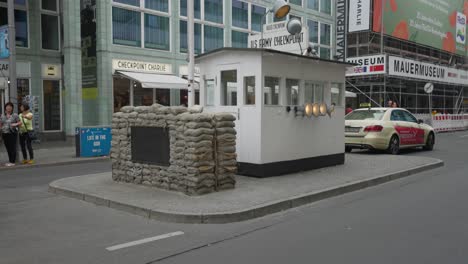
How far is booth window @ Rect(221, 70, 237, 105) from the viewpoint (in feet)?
33.0

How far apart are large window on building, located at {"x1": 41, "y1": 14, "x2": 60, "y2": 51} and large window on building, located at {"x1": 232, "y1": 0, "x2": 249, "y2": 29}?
1016 centimetres

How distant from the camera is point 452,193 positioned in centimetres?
859

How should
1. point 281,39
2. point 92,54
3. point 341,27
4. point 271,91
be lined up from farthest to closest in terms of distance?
point 341,27 → point 92,54 → point 281,39 → point 271,91

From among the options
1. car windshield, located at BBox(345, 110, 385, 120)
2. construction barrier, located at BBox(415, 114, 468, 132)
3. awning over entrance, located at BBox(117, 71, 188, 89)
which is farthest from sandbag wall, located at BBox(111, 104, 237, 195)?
construction barrier, located at BBox(415, 114, 468, 132)

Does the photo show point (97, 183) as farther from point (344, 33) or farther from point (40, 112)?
point (344, 33)

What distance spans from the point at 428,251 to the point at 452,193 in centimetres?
391

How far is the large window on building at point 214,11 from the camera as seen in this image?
83.7ft

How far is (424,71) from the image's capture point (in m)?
31.4

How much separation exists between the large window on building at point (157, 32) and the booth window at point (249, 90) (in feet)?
45.6

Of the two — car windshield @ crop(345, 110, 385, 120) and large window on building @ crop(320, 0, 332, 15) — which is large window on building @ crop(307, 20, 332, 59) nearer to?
large window on building @ crop(320, 0, 332, 15)

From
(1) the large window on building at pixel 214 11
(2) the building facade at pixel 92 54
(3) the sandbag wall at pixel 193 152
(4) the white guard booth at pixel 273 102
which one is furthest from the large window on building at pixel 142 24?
(3) the sandbag wall at pixel 193 152

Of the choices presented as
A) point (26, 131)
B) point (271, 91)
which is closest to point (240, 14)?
point (26, 131)

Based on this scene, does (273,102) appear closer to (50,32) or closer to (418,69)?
(50,32)

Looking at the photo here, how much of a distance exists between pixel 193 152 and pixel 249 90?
8.33ft
